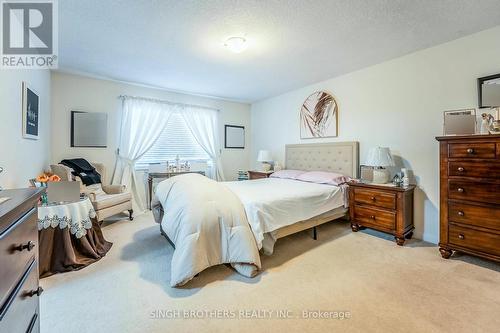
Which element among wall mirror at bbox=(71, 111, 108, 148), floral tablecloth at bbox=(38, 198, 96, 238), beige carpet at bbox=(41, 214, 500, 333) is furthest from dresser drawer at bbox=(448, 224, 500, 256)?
wall mirror at bbox=(71, 111, 108, 148)

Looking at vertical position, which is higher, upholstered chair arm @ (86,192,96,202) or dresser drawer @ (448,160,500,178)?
dresser drawer @ (448,160,500,178)

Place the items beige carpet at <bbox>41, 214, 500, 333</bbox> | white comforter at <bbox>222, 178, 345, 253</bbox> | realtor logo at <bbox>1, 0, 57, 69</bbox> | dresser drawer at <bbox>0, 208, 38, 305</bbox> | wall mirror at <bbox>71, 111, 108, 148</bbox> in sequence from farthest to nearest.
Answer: wall mirror at <bbox>71, 111, 108, 148</bbox>
white comforter at <bbox>222, 178, 345, 253</bbox>
realtor logo at <bbox>1, 0, 57, 69</bbox>
beige carpet at <bbox>41, 214, 500, 333</bbox>
dresser drawer at <bbox>0, 208, 38, 305</bbox>

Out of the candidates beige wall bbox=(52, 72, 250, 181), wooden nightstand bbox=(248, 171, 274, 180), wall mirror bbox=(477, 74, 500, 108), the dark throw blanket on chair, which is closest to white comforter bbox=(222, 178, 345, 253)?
wooden nightstand bbox=(248, 171, 274, 180)

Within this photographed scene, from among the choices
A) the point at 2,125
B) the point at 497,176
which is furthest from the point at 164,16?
the point at 497,176

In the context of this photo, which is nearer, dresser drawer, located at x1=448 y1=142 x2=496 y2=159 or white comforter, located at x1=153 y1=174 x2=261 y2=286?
white comforter, located at x1=153 y1=174 x2=261 y2=286

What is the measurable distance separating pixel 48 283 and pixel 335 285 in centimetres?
251

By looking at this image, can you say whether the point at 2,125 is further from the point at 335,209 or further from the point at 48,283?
the point at 335,209

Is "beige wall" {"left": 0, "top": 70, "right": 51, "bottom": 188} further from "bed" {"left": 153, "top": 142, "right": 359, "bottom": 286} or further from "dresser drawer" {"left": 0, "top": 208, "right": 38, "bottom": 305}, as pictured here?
"dresser drawer" {"left": 0, "top": 208, "right": 38, "bottom": 305}

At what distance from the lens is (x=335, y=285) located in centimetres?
204

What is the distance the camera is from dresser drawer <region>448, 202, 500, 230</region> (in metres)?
2.21

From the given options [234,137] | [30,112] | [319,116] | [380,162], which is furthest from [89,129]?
[380,162]

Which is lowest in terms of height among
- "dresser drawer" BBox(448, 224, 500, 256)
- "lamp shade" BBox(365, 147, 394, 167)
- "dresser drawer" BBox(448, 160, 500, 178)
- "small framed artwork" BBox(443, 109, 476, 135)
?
"dresser drawer" BBox(448, 224, 500, 256)

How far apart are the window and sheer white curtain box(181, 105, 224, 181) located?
119mm

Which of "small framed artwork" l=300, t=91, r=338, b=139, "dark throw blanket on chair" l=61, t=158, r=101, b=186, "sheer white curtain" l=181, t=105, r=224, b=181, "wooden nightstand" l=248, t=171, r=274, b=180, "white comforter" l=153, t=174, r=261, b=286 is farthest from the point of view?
"sheer white curtain" l=181, t=105, r=224, b=181
